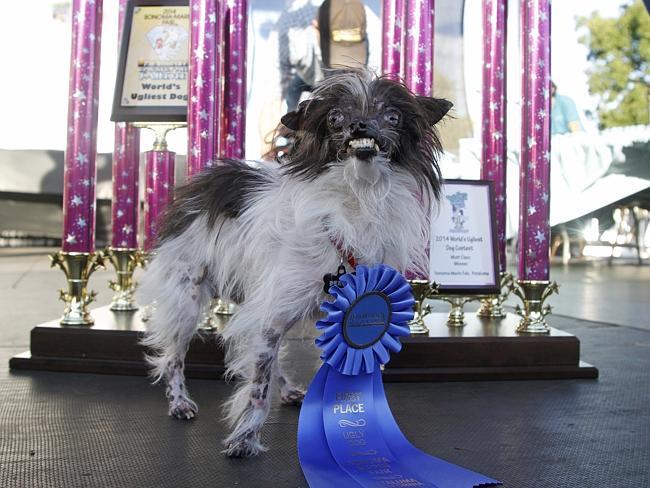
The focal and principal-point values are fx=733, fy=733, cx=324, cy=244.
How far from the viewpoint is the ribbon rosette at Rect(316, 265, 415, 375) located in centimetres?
235

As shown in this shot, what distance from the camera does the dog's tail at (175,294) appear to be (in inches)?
119

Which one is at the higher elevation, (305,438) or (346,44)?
(346,44)

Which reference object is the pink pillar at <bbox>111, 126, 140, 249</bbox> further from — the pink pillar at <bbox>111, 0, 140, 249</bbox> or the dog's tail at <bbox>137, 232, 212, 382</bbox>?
the dog's tail at <bbox>137, 232, 212, 382</bbox>

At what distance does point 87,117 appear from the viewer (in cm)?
402

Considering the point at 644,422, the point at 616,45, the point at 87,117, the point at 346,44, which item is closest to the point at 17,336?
the point at 87,117

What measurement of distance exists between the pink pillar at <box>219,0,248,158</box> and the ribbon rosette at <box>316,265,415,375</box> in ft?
7.51

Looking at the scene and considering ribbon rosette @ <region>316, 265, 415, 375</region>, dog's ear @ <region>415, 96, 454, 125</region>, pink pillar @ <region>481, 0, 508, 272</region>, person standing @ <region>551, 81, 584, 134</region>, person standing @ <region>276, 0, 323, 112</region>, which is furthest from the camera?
person standing @ <region>551, 81, 584, 134</region>

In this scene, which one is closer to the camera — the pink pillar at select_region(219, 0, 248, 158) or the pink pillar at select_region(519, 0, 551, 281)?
the pink pillar at select_region(519, 0, 551, 281)

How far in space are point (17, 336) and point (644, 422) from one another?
398cm

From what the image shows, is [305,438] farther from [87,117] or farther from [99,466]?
[87,117]

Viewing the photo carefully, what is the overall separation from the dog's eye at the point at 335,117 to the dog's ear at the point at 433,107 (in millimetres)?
313

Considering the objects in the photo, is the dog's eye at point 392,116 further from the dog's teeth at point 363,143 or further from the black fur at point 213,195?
the black fur at point 213,195

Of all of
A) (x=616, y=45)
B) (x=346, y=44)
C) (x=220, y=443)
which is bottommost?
(x=220, y=443)

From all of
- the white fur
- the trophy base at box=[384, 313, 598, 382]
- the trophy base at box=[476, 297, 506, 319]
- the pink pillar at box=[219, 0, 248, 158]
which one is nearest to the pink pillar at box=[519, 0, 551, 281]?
the trophy base at box=[384, 313, 598, 382]
